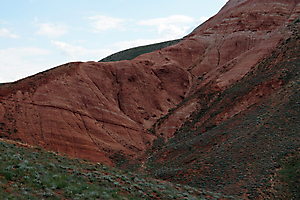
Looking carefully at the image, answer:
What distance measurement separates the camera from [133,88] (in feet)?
147

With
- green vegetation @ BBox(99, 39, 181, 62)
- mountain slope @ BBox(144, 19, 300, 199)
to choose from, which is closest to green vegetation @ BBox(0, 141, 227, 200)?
mountain slope @ BBox(144, 19, 300, 199)

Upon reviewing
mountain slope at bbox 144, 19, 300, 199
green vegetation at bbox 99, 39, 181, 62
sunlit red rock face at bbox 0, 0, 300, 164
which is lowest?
mountain slope at bbox 144, 19, 300, 199

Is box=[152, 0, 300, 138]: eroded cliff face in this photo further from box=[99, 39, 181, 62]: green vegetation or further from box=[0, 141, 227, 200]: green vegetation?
box=[99, 39, 181, 62]: green vegetation

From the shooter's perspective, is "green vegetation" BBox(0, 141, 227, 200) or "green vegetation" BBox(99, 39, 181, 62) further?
"green vegetation" BBox(99, 39, 181, 62)

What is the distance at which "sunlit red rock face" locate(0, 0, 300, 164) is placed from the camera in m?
32.9

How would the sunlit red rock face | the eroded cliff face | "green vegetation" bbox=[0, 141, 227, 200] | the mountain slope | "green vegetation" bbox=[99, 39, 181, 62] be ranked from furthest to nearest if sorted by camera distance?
"green vegetation" bbox=[99, 39, 181, 62], the eroded cliff face, the sunlit red rock face, the mountain slope, "green vegetation" bbox=[0, 141, 227, 200]

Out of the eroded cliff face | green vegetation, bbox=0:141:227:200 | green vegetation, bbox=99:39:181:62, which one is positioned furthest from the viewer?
green vegetation, bbox=99:39:181:62

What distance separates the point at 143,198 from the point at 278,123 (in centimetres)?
2110

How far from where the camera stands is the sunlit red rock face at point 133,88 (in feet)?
108

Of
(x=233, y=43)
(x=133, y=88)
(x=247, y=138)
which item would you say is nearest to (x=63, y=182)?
(x=247, y=138)

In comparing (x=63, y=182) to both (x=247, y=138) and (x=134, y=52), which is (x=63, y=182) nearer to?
(x=247, y=138)

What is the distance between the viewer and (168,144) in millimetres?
37469

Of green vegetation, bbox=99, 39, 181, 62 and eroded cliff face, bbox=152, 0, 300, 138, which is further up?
green vegetation, bbox=99, 39, 181, 62

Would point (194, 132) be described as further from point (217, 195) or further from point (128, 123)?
point (217, 195)
